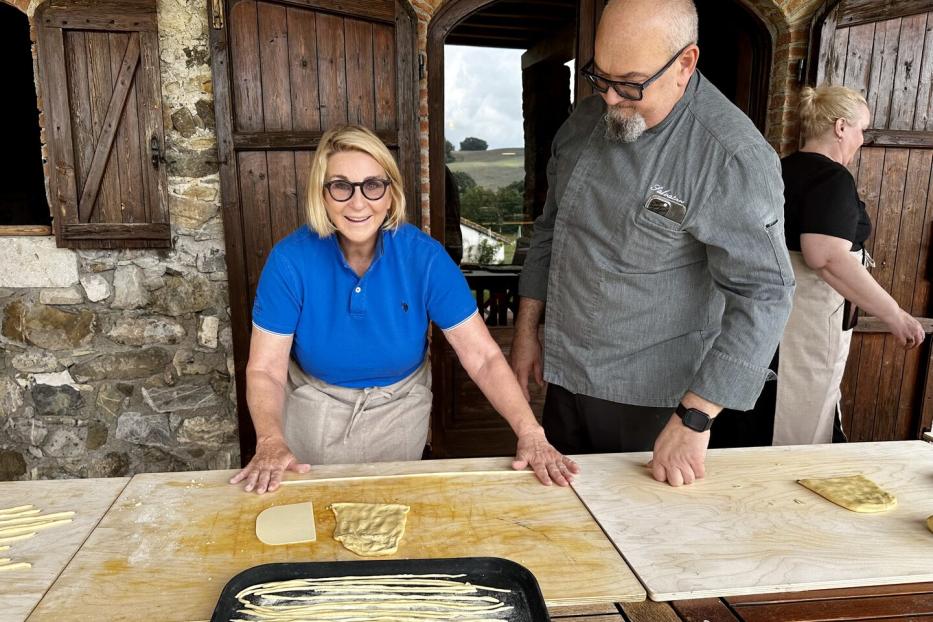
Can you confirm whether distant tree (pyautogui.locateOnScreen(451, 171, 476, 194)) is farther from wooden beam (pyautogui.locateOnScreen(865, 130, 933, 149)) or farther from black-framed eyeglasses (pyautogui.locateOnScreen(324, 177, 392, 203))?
black-framed eyeglasses (pyautogui.locateOnScreen(324, 177, 392, 203))

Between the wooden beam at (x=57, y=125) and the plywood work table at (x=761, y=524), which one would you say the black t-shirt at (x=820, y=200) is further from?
the wooden beam at (x=57, y=125)

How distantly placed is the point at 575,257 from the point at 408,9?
1.65 m

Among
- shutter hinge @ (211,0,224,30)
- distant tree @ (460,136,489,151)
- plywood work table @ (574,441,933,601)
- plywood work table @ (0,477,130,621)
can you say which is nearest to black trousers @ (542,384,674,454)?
plywood work table @ (574,441,933,601)

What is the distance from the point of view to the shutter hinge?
2.62 m

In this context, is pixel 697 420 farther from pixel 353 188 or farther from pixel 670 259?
pixel 353 188

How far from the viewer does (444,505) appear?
131cm

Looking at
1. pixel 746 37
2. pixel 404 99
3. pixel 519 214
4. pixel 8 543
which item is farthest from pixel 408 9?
pixel 519 214

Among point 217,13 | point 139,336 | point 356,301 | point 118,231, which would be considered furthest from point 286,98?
point 356,301

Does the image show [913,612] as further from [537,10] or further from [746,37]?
[537,10]

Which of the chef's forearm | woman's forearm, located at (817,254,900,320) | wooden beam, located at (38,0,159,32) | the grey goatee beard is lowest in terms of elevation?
the chef's forearm

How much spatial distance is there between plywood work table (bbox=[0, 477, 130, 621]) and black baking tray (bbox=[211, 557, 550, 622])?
344 millimetres

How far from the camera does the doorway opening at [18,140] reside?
4.72 metres

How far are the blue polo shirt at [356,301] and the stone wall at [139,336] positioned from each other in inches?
54.0

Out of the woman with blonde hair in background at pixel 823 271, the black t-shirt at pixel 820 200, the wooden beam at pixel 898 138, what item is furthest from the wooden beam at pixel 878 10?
the black t-shirt at pixel 820 200
